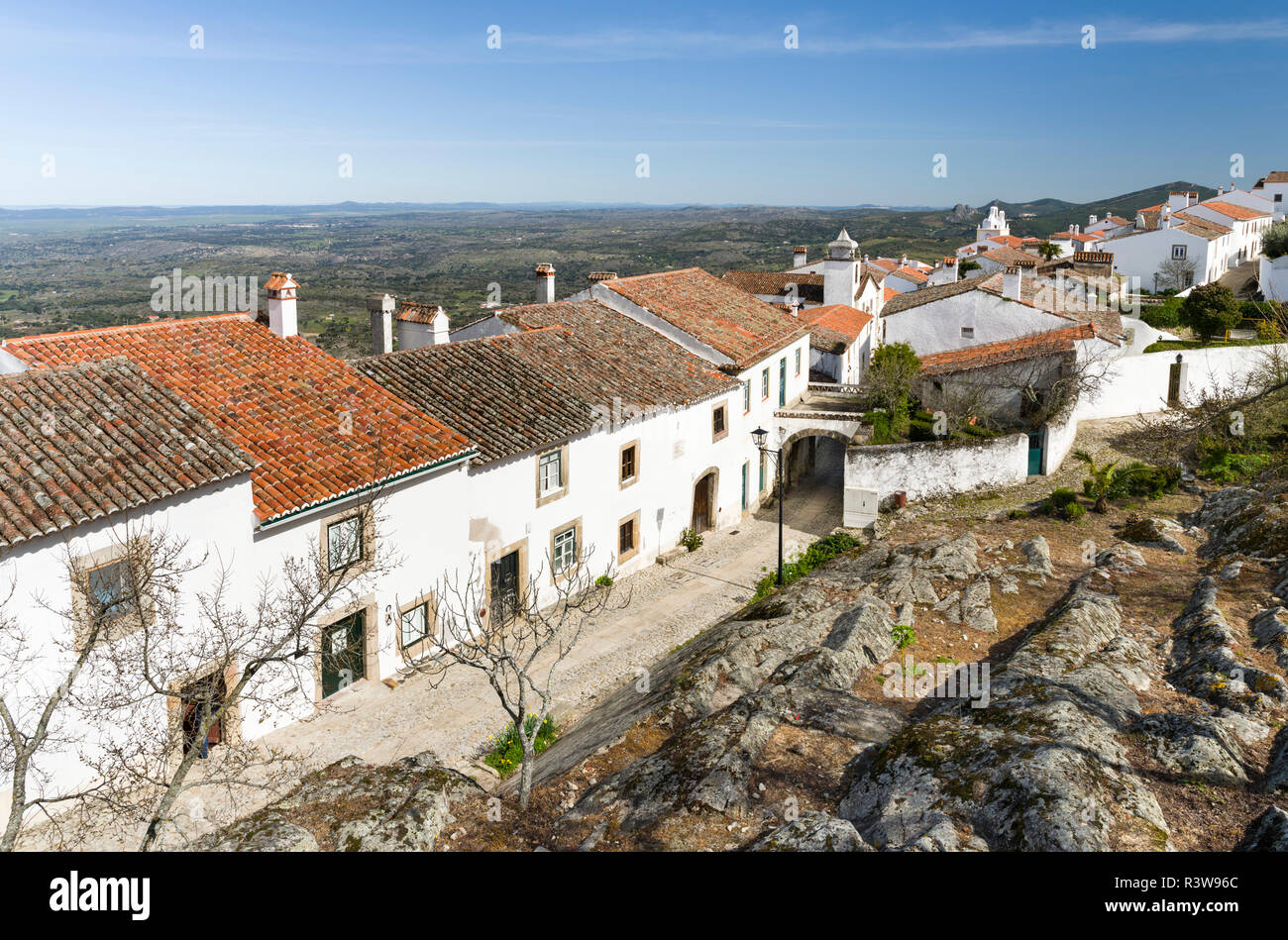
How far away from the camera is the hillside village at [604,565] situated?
10.1 metres

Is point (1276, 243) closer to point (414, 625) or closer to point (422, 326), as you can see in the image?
point (422, 326)

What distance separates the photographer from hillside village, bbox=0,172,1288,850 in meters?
10.1

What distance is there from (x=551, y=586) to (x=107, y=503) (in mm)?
11133

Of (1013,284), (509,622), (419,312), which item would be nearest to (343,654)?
(509,622)

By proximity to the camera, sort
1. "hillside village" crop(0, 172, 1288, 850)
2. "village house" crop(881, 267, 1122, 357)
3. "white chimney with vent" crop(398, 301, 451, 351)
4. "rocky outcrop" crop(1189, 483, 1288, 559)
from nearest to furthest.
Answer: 1. "hillside village" crop(0, 172, 1288, 850)
2. "rocky outcrop" crop(1189, 483, 1288, 559)
3. "white chimney with vent" crop(398, 301, 451, 351)
4. "village house" crop(881, 267, 1122, 357)

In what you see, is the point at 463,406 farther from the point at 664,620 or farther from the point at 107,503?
the point at 107,503

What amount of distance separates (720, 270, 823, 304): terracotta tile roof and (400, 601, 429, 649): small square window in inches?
1421

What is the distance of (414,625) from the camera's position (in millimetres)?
18406

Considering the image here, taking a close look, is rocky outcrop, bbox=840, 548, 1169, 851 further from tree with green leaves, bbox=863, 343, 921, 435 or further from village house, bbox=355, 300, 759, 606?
tree with green leaves, bbox=863, 343, 921, 435

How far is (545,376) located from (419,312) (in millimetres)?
5137

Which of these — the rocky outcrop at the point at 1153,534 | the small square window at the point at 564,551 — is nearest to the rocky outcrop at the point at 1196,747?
the rocky outcrop at the point at 1153,534

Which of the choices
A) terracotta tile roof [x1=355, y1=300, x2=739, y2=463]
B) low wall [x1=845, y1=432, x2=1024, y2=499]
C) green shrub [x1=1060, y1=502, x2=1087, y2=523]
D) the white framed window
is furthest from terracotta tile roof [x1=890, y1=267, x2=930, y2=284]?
the white framed window

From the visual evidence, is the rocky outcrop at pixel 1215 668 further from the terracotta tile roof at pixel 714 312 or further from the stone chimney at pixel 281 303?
the stone chimney at pixel 281 303
